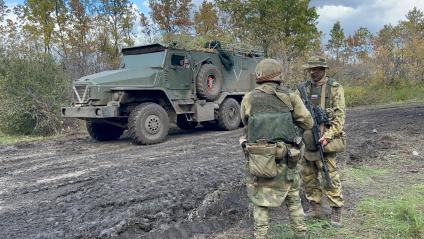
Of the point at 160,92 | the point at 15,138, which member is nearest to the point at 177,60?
the point at 160,92

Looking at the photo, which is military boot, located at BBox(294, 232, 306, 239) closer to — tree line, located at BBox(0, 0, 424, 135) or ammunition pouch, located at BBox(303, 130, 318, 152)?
ammunition pouch, located at BBox(303, 130, 318, 152)

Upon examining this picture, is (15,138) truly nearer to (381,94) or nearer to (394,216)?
(394,216)

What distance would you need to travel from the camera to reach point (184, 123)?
10.2m

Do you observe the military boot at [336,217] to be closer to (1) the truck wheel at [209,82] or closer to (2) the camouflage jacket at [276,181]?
(2) the camouflage jacket at [276,181]

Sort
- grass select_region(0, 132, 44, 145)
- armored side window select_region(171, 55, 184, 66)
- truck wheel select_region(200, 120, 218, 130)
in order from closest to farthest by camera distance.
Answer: armored side window select_region(171, 55, 184, 66) < grass select_region(0, 132, 44, 145) < truck wheel select_region(200, 120, 218, 130)

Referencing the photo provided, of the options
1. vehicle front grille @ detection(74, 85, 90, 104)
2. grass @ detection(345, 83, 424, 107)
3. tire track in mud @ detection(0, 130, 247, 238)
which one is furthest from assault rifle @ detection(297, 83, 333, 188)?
grass @ detection(345, 83, 424, 107)

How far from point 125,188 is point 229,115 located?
5.77 metres

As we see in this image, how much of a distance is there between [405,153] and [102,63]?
40.8 feet

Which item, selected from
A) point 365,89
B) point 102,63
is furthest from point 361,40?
point 102,63

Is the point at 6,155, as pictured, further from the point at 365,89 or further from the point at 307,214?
the point at 365,89

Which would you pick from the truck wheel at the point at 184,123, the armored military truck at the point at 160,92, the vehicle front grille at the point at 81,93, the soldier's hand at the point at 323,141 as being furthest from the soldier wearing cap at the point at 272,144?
the truck wheel at the point at 184,123

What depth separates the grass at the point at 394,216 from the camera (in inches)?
140

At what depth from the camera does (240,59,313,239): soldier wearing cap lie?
10.3 feet

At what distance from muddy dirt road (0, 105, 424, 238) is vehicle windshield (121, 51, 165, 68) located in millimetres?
1797
